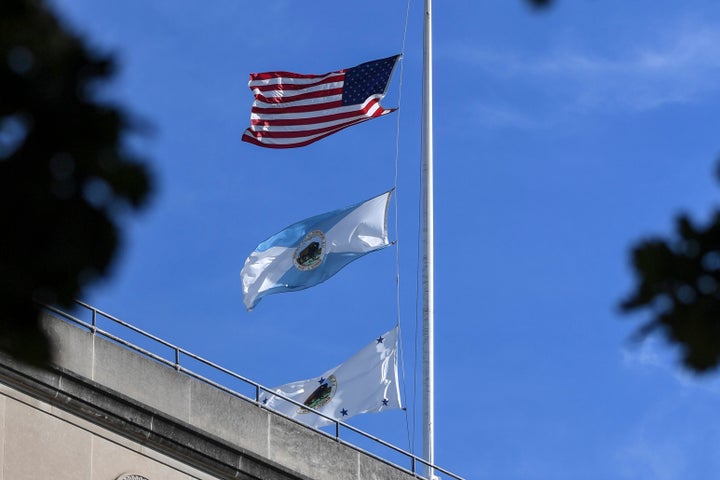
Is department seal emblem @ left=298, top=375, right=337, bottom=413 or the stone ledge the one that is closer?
the stone ledge

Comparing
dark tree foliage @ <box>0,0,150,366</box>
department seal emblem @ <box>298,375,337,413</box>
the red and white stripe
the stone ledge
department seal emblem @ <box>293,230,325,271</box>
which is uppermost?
the red and white stripe

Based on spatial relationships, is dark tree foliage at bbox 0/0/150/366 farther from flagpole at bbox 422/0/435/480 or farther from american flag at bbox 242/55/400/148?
american flag at bbox 242/55/400/148

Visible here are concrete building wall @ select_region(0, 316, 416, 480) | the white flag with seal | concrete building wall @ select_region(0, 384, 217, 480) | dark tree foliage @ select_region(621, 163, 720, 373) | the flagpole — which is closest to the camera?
dark tree foliage @ select_region(621, 163, 720, 373)

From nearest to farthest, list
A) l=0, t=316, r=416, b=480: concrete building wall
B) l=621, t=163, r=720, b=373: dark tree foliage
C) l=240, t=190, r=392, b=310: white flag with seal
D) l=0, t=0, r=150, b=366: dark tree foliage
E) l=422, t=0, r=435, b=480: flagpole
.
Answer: l=0, t=0, r=150, b=366: dark tree foliage → l=621, t=163, r=720, b=373: dark tree foliage → l=0, t=316, r=416, b=480: concrete building wall → l=422, t=0, r=435, b=480: flagpole → l=240, t=190, r=392, b=310: white flag with seal

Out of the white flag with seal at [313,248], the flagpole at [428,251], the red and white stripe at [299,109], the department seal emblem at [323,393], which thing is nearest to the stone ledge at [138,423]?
the flagpole at [428,251]

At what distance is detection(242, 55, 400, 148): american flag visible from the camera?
2900 centimetres

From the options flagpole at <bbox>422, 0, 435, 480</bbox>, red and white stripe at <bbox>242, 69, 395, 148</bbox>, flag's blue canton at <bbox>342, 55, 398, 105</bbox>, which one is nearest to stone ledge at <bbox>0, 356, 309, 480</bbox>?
flagpole at <bbox>422, 0, 435, 480</bbox>

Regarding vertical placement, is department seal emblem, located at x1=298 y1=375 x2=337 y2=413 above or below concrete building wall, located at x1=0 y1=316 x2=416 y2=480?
above

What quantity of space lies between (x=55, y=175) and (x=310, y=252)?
21020 millimetres

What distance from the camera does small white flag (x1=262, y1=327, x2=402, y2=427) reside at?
27359 mm

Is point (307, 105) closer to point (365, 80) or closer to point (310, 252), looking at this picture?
point (365, 80)

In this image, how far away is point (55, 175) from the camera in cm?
812

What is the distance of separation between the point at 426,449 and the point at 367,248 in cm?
429

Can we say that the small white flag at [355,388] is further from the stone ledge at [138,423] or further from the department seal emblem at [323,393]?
the stone ledge at [138,423]
